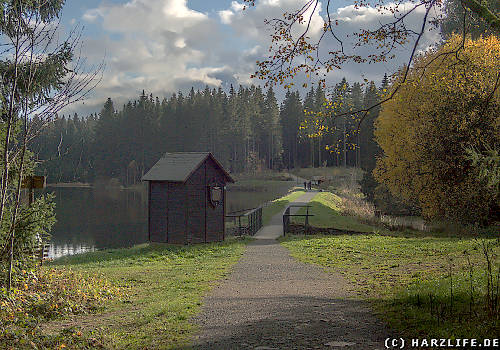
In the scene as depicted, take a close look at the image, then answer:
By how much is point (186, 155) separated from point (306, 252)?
1042 cm

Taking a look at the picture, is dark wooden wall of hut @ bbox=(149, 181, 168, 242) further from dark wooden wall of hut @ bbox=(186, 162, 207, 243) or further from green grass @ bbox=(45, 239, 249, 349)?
green grass @ bbox=(45, 239, 249, 349)

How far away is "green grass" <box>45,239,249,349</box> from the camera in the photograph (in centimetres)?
682

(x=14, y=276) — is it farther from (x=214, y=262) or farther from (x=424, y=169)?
(x=424, y=169)

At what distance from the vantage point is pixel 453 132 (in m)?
21.1

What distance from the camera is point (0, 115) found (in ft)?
34.2

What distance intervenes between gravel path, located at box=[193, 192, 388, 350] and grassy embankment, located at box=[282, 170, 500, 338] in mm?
568

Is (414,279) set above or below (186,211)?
below

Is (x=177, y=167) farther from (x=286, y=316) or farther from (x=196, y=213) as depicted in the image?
(x=286, y=316)

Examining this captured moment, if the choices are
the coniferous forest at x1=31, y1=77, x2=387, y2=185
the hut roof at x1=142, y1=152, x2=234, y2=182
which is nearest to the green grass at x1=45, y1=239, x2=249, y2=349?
the hut roof at x1=142, y1=152, x2=234, y2=182

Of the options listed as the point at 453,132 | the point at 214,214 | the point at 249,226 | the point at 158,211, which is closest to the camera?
the point at 453,132

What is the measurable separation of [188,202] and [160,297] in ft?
43.5

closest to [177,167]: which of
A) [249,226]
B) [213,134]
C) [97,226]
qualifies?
[249,226]

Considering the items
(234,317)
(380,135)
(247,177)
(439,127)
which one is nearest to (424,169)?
(439,127)

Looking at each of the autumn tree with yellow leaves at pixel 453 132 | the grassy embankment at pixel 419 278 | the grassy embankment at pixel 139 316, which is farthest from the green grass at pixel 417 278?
the autumn tree with yellow leaves at pixel 453 132
